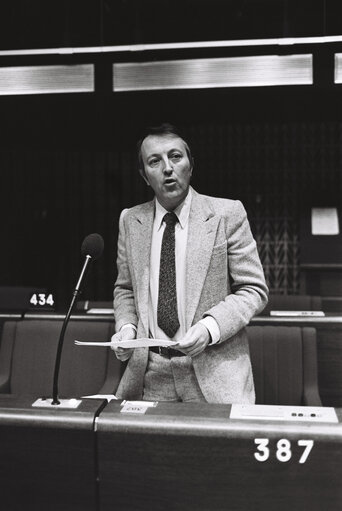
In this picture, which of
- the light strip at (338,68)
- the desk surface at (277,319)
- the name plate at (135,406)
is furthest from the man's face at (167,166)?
the light strip at (338,68)

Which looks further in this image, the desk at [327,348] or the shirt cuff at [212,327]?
the desk at [327,348]

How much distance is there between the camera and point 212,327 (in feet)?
4.78

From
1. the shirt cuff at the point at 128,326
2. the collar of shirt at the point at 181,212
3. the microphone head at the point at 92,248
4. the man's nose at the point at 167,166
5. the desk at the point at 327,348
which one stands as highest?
the man's nose at the point at 167,166

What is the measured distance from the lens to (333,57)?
396 cm

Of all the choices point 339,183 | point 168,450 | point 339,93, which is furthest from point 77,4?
point 168,450

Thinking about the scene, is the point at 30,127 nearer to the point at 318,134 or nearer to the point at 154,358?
the point at 318,134

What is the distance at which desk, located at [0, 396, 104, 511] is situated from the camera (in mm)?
1063

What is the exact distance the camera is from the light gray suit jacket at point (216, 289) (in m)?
1.54

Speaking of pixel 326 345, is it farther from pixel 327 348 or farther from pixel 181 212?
pixel 181 212

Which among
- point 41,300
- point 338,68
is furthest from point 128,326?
point 338,68

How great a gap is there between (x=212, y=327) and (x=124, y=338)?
0.25 meters

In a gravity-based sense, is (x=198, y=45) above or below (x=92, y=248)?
above

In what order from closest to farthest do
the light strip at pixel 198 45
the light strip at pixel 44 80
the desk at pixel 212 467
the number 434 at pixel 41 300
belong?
the desk at pixel 212 467, the number 434 at pixel 41 300, the light strip at pixel 198 45, the light strip at pixel 44 80

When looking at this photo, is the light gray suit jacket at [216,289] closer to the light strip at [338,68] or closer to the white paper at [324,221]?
the light strip at [338,68]
